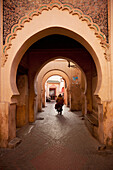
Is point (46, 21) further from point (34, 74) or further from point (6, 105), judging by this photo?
point (34, 74)

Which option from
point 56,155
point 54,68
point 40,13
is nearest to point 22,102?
point 56,155

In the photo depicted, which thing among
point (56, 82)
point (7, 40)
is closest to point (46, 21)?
point (7, 40)

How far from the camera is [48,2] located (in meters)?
3.91

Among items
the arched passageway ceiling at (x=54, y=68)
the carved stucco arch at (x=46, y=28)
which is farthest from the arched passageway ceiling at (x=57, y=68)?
the carved stucco arch at (x=46, y=28)

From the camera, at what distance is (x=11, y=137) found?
13.3 feet

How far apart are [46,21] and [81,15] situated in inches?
40.0

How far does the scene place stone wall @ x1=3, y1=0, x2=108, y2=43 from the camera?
3.86 meters

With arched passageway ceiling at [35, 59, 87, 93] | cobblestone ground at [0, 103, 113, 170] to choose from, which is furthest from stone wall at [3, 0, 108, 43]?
arched passageway ceiling at [35, 59, 87, 93]

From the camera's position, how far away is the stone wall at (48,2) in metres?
3.86

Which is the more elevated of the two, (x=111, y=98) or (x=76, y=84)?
(x=76, y=84)

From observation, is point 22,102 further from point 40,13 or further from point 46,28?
point 40,13

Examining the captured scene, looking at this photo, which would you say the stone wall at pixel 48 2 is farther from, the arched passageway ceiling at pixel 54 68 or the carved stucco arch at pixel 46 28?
the arched passageway ceiling at pixel 54 68

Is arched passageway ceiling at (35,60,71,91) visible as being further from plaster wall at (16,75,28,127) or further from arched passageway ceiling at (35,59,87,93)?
plaster wall at (16,75,28,127)

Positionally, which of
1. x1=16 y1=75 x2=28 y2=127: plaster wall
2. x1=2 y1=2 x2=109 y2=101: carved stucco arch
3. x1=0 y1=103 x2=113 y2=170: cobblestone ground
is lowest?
x1=0 y1=103 x2=113 y2=170: cobblestone ground
